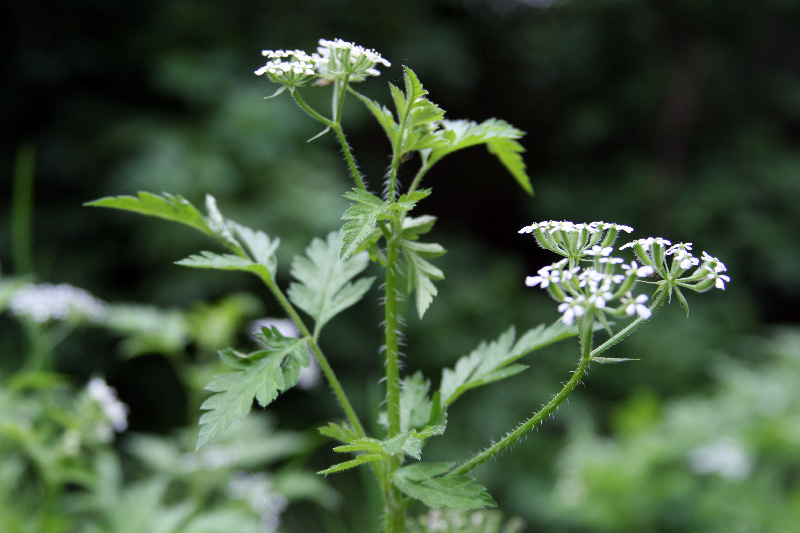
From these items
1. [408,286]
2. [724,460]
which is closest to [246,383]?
[408,286]

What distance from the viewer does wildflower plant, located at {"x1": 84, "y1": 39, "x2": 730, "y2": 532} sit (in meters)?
0.67

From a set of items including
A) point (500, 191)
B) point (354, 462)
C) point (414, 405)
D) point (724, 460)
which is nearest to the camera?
point (354, 462)

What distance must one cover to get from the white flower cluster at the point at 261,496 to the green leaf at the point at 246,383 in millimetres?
1021

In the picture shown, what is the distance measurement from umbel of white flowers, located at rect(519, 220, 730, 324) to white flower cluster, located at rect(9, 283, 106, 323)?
4.69ft

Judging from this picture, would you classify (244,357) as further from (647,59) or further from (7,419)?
(647,59)

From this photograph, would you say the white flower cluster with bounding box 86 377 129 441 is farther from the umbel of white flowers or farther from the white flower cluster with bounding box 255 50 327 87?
the umbel of white flowers

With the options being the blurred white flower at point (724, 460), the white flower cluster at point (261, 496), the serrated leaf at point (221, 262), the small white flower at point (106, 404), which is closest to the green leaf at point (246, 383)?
the serrated leaf at point (221, 262)

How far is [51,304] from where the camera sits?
171 cm

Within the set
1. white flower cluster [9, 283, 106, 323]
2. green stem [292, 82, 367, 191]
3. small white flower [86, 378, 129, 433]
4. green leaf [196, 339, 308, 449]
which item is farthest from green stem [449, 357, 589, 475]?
white flower cluster [9, 283, 106, 323]

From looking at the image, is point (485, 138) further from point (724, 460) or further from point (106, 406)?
point (724, 460)

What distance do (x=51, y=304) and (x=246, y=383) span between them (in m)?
1.22

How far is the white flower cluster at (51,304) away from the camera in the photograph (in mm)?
1656

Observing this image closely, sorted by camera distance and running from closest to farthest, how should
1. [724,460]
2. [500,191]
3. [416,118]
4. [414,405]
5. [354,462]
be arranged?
[354,462] → [416,118] → [414,405] → [724,460] → [500,191]

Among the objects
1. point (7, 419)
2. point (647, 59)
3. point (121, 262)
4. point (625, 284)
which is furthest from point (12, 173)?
point (647, 59)
